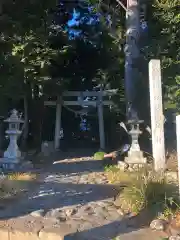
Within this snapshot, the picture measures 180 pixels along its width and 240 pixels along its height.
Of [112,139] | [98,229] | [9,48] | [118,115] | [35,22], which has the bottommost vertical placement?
[98,229]

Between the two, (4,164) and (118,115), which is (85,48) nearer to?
(118,115)

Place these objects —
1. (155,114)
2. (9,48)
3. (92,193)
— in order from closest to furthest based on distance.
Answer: (92,193) < (155,114) < (9,48)

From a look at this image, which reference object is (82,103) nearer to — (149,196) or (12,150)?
(12,150)

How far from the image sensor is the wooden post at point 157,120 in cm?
734

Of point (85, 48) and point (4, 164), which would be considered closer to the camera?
point (4, 164)

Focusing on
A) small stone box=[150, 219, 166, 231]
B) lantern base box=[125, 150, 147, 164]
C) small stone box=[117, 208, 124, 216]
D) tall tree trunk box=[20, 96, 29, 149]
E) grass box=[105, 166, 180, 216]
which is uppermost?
tall tree trunk box=[20, 96, 29, 149]

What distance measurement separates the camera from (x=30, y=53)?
11.4m

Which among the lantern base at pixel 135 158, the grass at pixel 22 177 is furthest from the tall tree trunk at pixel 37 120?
the grass at pixel 22 177


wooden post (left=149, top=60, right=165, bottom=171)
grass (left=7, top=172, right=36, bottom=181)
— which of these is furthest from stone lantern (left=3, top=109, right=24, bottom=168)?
wooden post (left=149, top=60, right=165, bottom=171)

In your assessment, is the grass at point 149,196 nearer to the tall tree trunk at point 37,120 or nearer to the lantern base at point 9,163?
the lantern base at point 9,163

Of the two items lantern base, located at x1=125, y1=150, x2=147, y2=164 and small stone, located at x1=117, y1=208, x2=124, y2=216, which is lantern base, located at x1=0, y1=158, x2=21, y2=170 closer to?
lantern base, located at x1=125, y1=150, x2=147, y2=164

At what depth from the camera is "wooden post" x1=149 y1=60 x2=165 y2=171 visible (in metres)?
7.34

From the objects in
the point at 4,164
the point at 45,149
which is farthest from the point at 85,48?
the point at 4,164

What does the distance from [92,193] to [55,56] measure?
6.96 m
